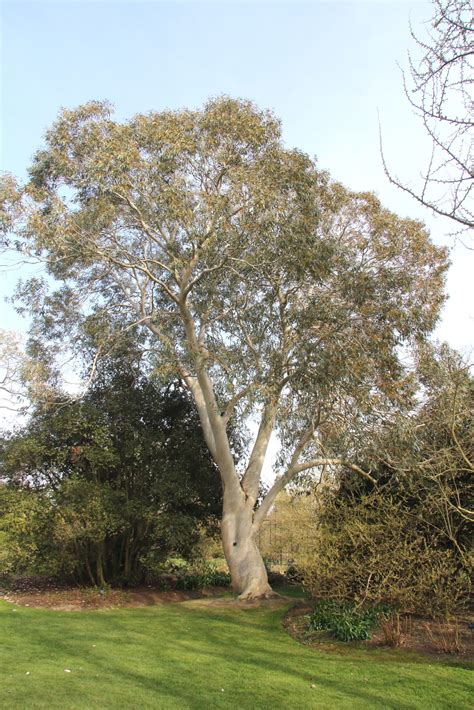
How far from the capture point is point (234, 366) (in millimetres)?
11656

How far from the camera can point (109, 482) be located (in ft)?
46.9


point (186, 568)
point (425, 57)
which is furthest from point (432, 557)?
point (186, 568)

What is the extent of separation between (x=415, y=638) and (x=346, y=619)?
3.32 ft

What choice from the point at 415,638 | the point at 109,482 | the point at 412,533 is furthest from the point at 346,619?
the point at 109,482

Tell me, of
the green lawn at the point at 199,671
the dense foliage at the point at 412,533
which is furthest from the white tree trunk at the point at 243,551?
the green lawn at the point at 199,671

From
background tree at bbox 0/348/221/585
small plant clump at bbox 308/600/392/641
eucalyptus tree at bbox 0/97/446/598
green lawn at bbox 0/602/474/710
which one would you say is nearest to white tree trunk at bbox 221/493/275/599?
eucalyptus tree at bbox 0/97/446/598

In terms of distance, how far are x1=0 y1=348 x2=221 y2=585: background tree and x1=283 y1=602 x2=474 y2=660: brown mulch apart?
5.04m

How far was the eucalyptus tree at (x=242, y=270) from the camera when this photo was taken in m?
11.0

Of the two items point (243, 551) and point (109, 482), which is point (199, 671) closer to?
point (243, 551)

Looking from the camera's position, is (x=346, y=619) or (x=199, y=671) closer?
(x=199, y=671)

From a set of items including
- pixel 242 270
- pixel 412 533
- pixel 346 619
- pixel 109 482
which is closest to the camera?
pixel 346 619

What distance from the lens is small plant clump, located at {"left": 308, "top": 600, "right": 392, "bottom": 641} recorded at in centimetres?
829

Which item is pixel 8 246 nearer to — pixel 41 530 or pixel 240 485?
pixel 41 530

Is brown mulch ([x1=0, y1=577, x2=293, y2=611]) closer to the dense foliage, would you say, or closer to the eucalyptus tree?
the eucalyptus tree
